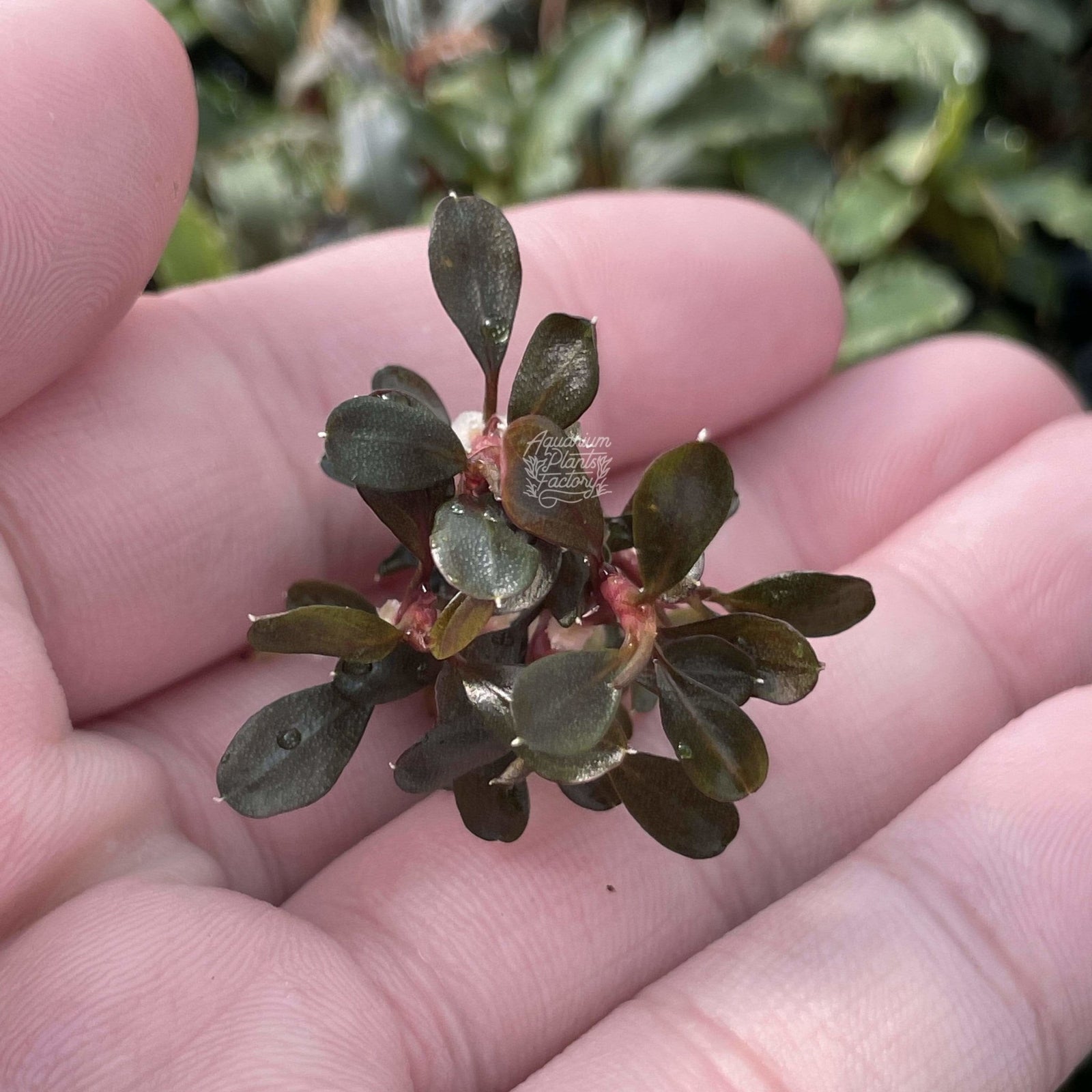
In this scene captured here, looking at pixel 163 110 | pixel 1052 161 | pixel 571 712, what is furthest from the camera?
pixel 1052 161

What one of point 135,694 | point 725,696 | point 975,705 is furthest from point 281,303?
point 975,705

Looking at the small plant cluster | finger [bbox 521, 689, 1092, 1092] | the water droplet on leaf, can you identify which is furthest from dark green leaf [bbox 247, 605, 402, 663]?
finger [bbox 521, 689, 1092, 1092]

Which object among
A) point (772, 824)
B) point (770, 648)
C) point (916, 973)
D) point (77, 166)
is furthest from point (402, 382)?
point (916, 973)

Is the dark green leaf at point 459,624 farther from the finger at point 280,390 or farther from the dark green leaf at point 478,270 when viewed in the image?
the finger at point 280,390

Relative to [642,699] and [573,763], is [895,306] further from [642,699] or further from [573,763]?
[573,763]

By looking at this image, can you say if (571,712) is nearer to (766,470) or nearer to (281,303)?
(281,303)

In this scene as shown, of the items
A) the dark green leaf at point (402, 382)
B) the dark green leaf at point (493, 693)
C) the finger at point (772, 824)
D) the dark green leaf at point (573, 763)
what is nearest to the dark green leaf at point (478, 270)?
the dark green leaf at point (402, 382)

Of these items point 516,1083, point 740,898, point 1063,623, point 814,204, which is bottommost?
point 516,1083

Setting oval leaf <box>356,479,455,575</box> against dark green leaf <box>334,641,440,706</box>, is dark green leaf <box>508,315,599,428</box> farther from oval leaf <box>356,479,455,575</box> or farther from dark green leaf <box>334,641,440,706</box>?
dark green leaf <box>334,641,440,706</box>
